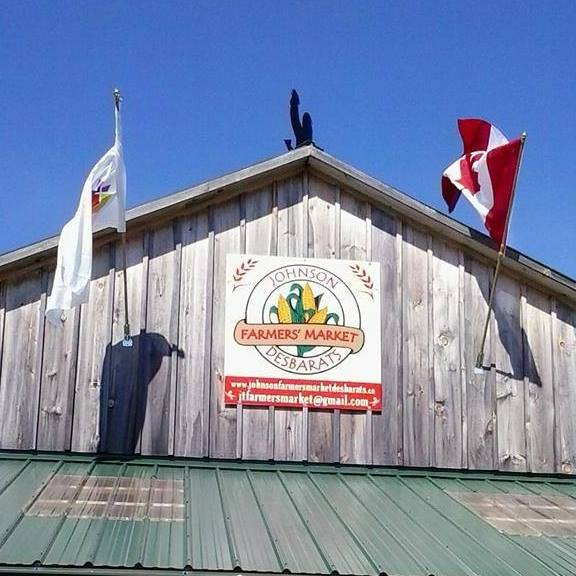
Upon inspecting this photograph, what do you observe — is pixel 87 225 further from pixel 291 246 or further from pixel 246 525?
pixel 246 525

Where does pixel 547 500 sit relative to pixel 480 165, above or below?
below

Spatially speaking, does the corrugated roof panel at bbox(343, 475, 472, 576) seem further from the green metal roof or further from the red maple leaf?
the red maple leaf

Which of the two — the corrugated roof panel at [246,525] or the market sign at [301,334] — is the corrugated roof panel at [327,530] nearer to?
the corrugated roof panel at [246,525]

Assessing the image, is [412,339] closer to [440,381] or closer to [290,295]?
[440,381]

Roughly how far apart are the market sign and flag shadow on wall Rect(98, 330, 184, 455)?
61cm

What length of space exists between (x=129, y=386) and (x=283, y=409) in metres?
1.37

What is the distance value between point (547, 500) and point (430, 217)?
2.77 meters

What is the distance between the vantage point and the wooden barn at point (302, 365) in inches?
344

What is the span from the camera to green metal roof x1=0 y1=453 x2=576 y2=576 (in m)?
6.67

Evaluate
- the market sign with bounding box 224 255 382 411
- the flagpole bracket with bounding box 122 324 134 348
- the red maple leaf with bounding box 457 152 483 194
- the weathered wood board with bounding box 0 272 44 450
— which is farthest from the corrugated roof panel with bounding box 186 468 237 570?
the red maple leaf with bounding box 457 152 483 194

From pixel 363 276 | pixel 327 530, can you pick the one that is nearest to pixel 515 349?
pixel 363 276

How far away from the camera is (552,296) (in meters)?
10.2

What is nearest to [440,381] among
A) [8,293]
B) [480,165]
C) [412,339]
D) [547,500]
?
[412,339]

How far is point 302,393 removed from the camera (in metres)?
9.38
